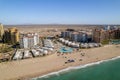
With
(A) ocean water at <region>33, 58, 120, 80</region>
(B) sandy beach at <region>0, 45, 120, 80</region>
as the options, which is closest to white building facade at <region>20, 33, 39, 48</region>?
(B) sandy beach at <region>0, 45, 120, 80</region>

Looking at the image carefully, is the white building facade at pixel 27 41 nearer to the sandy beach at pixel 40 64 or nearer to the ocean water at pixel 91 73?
the sandy beach at pixel 40 64

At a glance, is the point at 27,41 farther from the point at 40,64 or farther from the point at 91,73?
the point at 91,73

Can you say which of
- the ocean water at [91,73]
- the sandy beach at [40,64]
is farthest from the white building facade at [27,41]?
the ocean water at [91,73]

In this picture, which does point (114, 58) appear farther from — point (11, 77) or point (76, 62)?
point (11, 77)

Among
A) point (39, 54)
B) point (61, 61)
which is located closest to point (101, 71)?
point (61, 61)

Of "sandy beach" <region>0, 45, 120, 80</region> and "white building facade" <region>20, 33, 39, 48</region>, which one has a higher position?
"white building facade" <region>20, 33, 39, 48</region>

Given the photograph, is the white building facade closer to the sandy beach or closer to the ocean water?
the sandy beach
